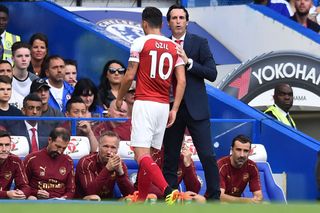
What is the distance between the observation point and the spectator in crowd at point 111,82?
12422 mm

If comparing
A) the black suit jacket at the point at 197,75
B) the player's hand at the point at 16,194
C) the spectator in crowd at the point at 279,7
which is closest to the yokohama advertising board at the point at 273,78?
the spectator in crowd at the point at 279,7

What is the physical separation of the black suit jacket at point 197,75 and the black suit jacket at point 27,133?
1.84 m

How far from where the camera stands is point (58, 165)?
1022 cm

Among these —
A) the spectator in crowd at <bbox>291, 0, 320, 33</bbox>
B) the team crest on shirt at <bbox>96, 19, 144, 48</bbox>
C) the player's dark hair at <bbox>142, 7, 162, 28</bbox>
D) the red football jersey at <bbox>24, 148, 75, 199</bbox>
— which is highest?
the spectator in crowd at <bbox>291, 0, 320, 33</bbox>

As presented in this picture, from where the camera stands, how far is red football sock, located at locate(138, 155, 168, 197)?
9016 millimetres

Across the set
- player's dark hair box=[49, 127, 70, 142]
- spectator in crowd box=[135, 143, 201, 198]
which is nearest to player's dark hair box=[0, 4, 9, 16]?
player's dark hair box=[49, 127, 70, 142]

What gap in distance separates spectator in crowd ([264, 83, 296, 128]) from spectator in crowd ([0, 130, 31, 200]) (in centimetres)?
363

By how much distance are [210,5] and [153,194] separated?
6494mm

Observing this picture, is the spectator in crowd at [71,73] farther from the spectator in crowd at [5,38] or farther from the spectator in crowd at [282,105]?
the spectator in crowd at [282,105]

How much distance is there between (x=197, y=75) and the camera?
949cm

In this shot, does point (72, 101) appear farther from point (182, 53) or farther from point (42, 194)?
point (182, 53)

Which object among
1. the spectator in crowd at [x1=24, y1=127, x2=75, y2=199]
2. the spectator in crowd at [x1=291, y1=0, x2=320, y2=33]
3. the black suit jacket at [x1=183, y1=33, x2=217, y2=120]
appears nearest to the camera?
Result: the black suit jacket at [x1=183, y1=33, x2=217, y2=120]

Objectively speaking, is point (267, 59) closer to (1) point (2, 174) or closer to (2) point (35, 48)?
(2) point (35, 48)

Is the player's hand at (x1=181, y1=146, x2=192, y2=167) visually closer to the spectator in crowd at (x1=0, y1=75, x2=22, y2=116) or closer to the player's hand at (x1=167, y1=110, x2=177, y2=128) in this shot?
the player's hand at (x1=167, y1=110, x2=177, y2=128)
